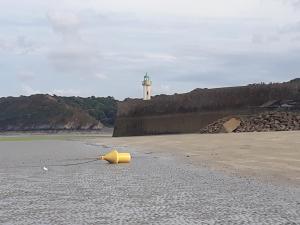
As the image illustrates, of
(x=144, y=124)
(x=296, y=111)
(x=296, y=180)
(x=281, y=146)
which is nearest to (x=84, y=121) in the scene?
(x=144, y=124)

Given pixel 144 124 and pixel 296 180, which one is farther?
pixel 144 124

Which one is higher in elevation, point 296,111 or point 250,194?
point 296,111

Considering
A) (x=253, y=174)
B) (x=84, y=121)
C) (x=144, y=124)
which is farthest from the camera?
(x=84, y=121)

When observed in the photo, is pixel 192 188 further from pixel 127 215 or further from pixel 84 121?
pixel 84 121

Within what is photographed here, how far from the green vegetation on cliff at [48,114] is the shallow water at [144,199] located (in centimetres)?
10935

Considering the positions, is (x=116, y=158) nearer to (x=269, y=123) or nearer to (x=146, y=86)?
(x=269, y=123)

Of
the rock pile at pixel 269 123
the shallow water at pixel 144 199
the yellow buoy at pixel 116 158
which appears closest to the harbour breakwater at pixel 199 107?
the rock pile at pixel 269 123

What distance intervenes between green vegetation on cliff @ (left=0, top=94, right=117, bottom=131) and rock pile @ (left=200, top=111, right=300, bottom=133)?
8641 centimetres

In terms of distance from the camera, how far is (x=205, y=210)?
6559 mm

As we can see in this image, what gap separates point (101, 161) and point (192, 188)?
711 centimetres

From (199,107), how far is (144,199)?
122 ft

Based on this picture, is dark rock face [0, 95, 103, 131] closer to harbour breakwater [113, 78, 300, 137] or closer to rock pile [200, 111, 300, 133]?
harbour breakwater [113, 78, 300, 137]

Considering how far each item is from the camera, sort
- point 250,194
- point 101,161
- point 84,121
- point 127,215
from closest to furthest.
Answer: point 127,215, point 250,194, point 101,161, point 84,121

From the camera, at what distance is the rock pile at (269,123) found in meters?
31.1
